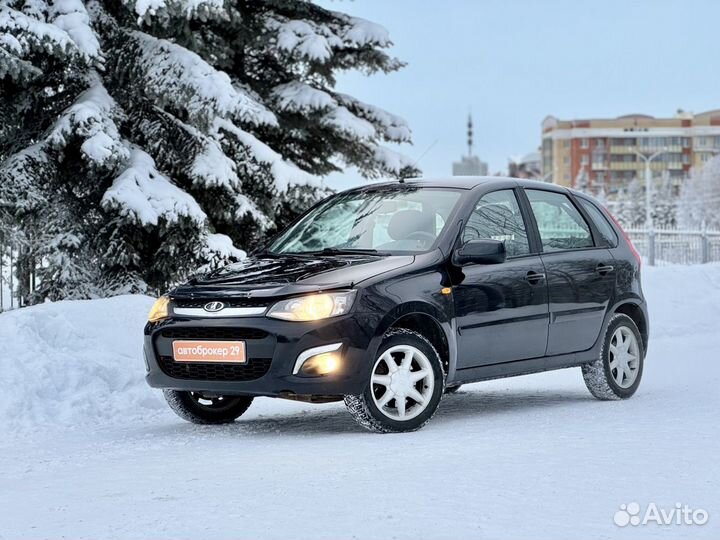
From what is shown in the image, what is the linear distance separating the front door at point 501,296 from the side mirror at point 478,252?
0.09 m

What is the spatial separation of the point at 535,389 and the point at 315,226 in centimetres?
283

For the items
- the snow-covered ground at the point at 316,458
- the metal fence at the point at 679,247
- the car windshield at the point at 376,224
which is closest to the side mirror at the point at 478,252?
the car windshield at the point at 376,224

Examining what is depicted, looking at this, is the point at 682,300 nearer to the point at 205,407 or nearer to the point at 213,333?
the point at 205,407

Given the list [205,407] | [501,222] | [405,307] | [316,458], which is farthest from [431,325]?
[205,407]

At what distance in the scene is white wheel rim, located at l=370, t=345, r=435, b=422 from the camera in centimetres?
790

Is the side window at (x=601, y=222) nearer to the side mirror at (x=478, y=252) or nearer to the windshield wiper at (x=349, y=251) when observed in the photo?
the side mirror at (x=478, y=252)

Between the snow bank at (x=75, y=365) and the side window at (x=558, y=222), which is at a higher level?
the side window at (x=558, y=222)

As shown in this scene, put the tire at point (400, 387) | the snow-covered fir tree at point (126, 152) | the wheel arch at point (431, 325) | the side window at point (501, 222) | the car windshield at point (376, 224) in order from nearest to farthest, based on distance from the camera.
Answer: the tire at point (400, 387), the wheel arch at point (431, 325), the car windshield at point (376, 224), the side window at point (501, 222), the snow-covered fir tree at point (126, 152)

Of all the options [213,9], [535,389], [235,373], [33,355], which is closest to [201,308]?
[235,373]

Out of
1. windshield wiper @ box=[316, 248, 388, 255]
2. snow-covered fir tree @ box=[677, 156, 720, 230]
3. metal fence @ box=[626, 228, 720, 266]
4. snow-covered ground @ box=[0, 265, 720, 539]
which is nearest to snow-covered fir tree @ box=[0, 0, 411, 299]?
snow-covered ground @ box=[0, 265, 720, 539]

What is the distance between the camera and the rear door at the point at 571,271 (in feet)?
30.3

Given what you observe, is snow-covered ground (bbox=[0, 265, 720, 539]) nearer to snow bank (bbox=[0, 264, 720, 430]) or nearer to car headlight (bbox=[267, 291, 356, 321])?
snow bank (bbox=[0, 264, 720, 430])

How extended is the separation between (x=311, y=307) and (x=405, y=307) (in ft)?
2.11

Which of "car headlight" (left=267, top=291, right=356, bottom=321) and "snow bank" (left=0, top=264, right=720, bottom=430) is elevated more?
"car headlight" (left=267, top=291, right=356, bottom=321)
